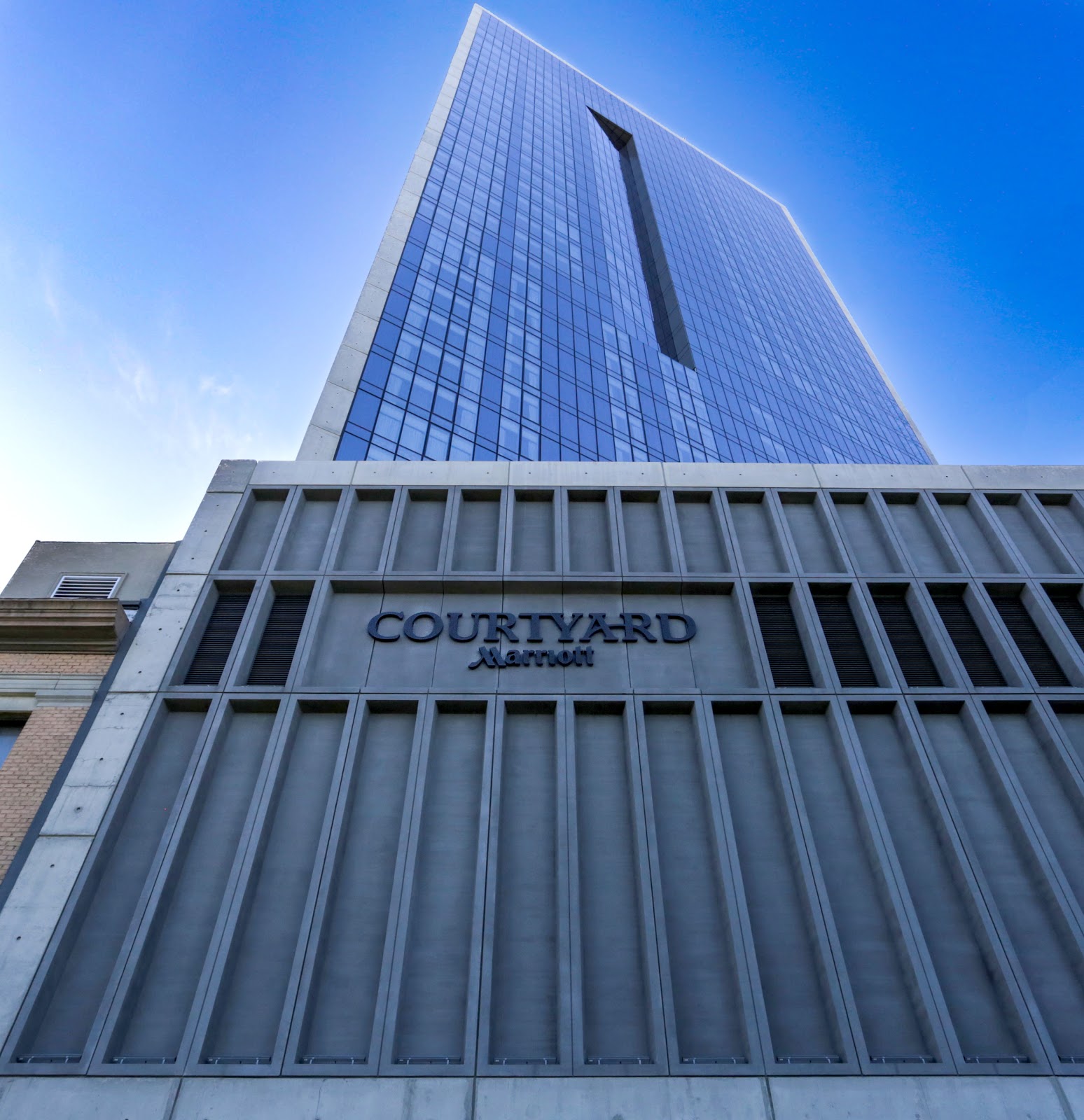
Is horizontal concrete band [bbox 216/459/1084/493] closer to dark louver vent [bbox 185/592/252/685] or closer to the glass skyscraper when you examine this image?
dark louver vent [bbox 185/592/252/685]

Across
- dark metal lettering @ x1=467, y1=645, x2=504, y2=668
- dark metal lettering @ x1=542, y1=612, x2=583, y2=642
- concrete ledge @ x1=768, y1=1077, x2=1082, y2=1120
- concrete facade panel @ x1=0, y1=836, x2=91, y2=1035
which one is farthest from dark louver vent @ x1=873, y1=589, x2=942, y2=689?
concrete facade panel @ x1=0, y1=836, x2=91, y2=1035

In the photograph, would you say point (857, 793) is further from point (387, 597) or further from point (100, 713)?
point (100, 713)

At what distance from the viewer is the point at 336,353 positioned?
34.2 meters

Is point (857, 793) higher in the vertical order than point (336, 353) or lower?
lower

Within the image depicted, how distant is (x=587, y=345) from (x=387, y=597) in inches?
1623

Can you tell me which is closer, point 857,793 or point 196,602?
point 857,793

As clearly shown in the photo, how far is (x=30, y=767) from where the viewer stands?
14.5m

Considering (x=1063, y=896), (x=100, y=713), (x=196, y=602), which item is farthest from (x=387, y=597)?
(x=1063, y=896)

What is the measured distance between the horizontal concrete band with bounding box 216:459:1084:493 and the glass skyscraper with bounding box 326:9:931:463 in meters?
9.53

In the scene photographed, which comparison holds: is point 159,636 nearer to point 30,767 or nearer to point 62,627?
point 62,627

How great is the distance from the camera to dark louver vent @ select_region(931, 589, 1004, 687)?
1638 centimetres

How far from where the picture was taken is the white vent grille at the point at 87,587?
17.9 meters

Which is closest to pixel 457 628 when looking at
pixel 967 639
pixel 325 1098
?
pixel 325 1098

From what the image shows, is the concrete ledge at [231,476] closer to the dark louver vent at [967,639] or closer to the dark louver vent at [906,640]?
the dark louver vent at [906,640]
